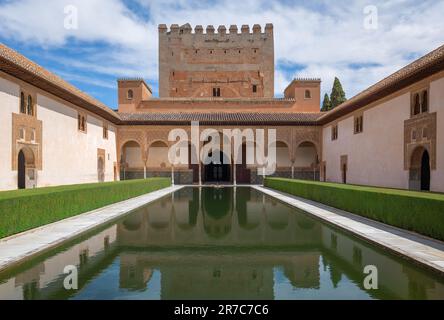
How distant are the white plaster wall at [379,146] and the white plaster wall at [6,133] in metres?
14.4

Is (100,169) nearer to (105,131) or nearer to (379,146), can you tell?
(105,131)

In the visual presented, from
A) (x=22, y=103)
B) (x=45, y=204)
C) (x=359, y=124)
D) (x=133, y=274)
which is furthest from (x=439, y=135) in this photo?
→ (x=22, y=103)

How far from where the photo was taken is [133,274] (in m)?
4.73

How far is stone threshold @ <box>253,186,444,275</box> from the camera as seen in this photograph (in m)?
5.07

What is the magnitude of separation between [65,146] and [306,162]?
1762 cm

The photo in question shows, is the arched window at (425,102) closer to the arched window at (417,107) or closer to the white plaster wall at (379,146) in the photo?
the arched window at (417,107)

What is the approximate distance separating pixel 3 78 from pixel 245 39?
95.3 feet

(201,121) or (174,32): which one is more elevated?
(174,32)

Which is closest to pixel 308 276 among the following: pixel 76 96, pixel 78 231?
pixel 78 231

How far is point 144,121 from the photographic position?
25.0 meters

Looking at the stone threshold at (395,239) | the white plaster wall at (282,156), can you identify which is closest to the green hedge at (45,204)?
the stone threshold at (395,239)

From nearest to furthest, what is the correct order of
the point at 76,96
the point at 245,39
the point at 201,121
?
the point at 76,96 < the point at 201,121 < the point at 245,39
